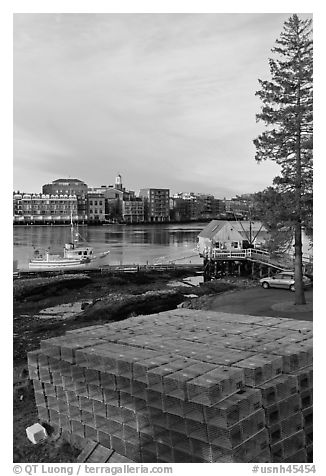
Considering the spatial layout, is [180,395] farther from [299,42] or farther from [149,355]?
[299,42]

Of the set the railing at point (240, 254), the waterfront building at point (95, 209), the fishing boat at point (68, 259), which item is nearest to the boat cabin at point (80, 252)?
the fishing boat at point (68, 259)

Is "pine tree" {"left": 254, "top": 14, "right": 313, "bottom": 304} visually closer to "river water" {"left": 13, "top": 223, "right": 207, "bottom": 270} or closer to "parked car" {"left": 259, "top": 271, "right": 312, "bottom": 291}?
"parked car" {"left": 259, "top": 271, "right": 312, "bottom": 291}

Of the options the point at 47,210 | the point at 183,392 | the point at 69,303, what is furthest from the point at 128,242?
the point at 183,392

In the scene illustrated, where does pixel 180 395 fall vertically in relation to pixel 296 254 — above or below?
below

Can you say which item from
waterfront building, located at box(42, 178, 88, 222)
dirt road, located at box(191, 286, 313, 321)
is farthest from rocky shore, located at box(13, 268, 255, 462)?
waterfront building, located at box(42, 178, 88, 222)

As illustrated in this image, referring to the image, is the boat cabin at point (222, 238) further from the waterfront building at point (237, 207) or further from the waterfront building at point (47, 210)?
the waterfront building at point (47, 210)

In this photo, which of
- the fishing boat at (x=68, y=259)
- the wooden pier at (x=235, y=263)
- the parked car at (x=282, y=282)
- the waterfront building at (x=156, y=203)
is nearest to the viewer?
the waterfront building at (x=156, y=203)

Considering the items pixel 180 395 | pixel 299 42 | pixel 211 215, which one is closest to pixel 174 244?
pixel 211 215
